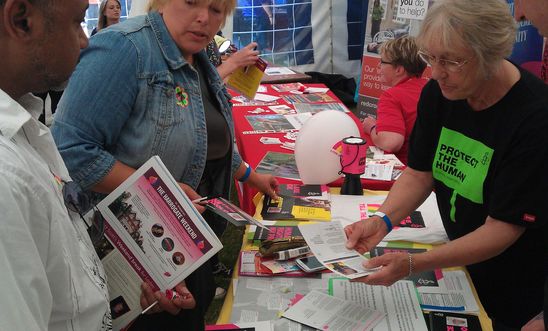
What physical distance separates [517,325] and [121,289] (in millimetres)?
1217

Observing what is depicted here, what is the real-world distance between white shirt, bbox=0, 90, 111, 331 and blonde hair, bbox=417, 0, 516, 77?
3.61 feet

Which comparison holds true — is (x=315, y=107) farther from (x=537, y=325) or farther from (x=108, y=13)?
(x=108, y=13)

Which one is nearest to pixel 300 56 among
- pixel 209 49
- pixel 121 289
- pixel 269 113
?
pixel 269 113

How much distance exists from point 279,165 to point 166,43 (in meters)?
1.15

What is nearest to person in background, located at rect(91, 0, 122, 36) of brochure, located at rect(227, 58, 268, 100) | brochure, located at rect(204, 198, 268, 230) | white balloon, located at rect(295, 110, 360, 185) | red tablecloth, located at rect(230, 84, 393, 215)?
red tablecloth, located at rect(230, 84, 393, 215)

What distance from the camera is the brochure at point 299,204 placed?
81.9 inches

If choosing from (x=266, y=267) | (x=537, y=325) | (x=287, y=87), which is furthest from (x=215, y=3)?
(x=287, y=87)

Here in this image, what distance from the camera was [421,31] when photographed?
1609 millimetres

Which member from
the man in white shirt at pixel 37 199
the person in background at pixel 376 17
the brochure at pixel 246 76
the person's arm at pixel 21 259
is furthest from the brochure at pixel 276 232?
the person in background at pixel 376 17

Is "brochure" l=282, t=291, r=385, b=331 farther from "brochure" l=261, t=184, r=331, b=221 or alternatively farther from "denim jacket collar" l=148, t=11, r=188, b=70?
"denim jacket collar" l=148, t=11, r=188, b=70

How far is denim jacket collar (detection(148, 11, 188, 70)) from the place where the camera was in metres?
1.72

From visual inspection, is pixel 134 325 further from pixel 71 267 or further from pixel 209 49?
pixel 209 49

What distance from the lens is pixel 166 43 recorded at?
173 cm

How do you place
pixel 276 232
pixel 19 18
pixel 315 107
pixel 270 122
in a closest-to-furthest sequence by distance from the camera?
pixel 19 18 < pixel 276 232 < pixel 270 122 < pixel 315 107
